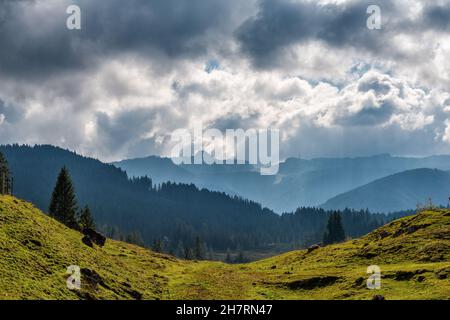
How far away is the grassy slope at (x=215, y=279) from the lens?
131 ft

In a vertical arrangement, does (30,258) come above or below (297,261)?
above

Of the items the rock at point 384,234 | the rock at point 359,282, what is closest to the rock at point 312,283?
the rock at point 359,282

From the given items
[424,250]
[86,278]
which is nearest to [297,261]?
[424,250]

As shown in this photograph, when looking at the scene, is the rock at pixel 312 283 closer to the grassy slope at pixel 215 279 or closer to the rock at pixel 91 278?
the grassy slope at pixel 215 279

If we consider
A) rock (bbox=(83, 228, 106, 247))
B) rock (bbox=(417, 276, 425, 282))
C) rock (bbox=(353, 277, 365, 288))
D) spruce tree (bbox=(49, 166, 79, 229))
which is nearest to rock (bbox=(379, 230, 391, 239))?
rock (bbox=(353, 277, 365, 288))

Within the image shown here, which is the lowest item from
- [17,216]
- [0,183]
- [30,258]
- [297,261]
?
[297,261]

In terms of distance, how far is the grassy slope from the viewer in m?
40.0

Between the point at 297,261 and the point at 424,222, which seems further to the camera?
the point at 297,261

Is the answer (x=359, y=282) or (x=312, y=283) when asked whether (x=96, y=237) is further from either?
(x=359, y=282)

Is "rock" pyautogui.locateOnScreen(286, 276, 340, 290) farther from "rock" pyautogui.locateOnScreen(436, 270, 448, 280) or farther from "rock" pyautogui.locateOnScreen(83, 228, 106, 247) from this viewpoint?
"rock" pyautogui.locateOnScreen(83, 228, 106, 247)
